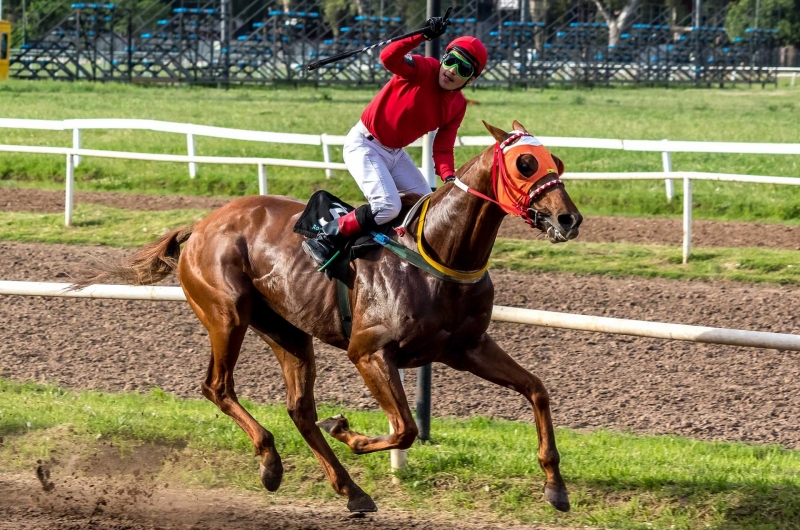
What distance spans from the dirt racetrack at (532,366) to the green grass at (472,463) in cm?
29

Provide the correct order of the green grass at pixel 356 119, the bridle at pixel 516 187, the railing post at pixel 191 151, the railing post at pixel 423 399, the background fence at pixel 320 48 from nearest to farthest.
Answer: the bridle at pixel 516 187 < the railing post at pixel 423 399 < the green grass at pixel 356 119 < the railing post at pixel 191 151 < the background fence at pixel 320 48

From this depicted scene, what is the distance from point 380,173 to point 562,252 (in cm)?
576

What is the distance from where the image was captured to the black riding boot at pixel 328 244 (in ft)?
16.1

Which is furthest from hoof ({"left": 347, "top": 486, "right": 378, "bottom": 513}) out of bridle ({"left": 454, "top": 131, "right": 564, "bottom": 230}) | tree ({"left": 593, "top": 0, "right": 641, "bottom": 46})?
tree ({"left": 593, "top": 0, "right": 641, "bottom": 46})

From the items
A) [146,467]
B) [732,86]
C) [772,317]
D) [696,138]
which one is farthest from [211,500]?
[732,86]

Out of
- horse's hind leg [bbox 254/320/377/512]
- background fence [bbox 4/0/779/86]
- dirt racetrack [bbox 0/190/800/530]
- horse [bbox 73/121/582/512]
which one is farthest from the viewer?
background fence [bbox 4/0/779/86]

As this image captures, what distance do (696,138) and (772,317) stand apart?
13.4 m

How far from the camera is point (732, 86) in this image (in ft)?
138

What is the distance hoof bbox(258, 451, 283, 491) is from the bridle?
1.63m

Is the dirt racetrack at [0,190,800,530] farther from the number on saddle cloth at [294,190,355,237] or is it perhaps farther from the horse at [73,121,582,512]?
the number on saddle cloth at [294,190,355,237]

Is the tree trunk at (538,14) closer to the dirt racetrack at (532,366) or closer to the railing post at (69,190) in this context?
the railing post at (69,190)

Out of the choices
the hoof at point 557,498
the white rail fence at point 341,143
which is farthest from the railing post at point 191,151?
the hoof at point 557,498

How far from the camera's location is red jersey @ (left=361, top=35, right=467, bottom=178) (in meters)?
4.73

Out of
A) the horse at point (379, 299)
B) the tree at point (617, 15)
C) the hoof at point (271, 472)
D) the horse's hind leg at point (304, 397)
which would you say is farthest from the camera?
the tree at point (617, 15)
